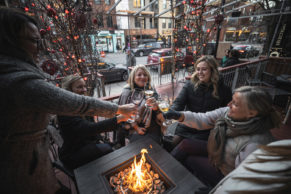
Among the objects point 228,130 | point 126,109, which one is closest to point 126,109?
point 126,109

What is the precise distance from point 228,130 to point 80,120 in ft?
5.46

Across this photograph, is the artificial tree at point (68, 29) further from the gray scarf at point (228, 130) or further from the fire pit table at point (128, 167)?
the gray scarf at point (228, 130)

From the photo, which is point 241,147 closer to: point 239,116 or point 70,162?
point 239,116

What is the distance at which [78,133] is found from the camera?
63.7 inches

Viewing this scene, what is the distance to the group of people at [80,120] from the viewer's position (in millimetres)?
750

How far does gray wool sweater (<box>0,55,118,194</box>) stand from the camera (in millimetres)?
729

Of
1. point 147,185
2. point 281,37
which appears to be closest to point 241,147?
point 147,185

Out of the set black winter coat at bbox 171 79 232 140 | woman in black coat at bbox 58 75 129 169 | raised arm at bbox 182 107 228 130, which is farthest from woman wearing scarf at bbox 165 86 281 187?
woman in black coat at bbox 58 75 129 169

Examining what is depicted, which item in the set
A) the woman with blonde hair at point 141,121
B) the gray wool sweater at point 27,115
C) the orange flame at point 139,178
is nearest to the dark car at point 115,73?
the woman with blonde hair at point 141,121

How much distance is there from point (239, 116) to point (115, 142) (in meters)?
1.95

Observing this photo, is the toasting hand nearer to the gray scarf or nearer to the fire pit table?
the fire pit table

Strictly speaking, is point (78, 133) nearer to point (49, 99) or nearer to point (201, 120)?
point (49, 99)

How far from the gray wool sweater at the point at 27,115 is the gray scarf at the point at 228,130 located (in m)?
1.17

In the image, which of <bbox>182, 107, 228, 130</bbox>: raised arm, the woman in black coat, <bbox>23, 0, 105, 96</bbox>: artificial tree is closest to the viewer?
the woman in black coat
